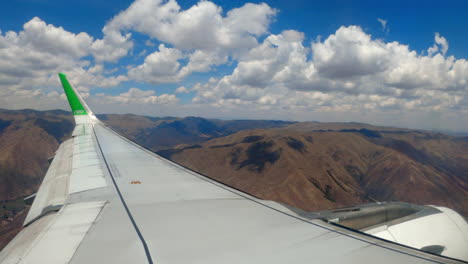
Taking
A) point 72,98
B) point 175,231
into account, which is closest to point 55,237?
point 175,231

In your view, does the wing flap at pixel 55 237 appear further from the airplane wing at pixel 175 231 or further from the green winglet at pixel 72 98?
the green winglet at pixel 72 98

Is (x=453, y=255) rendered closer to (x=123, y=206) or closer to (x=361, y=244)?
(x=361, y=244)

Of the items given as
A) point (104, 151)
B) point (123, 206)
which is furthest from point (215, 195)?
point (104, 151)

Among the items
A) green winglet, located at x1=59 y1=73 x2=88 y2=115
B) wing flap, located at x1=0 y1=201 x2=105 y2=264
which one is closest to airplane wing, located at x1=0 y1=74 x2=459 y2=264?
wing flap, located at x1=0 y1=201 x2=105 y2=264

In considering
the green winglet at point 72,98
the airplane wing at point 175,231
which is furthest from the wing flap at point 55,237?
the green winglet at point 72,98

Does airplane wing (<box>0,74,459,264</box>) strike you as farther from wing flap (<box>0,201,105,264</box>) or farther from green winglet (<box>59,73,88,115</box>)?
green winglet (<box>59,73,88,115</box>)

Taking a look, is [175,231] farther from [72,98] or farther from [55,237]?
[72,98]
